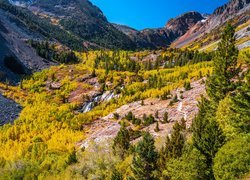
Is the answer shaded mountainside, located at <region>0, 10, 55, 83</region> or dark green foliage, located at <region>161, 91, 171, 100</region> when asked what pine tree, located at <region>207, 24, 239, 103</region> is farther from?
shaded mountainside, located at <region>0, 10, 55, 83</region>

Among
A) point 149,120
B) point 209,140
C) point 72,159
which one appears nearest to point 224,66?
point 209,140

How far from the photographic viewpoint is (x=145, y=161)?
53312mm

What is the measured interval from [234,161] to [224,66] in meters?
24.7

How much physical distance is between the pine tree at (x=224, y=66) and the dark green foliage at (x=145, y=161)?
13.0 meters

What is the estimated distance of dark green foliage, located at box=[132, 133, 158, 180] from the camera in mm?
52875

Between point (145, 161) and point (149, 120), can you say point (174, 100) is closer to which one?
point (149, 120)

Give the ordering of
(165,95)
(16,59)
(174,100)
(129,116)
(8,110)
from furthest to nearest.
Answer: (16,59)
(8,110)
(165,95)
(174,100)
(129,116)

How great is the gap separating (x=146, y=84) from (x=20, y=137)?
48288mm

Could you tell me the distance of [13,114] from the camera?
10775cm

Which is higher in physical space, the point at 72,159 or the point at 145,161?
the point at 145,161

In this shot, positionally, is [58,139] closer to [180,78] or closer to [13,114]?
[13,114]

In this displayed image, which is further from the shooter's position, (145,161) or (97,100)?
(97,100)

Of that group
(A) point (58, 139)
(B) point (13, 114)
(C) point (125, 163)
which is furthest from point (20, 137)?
(C) point (125, 163)

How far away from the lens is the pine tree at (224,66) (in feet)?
188
